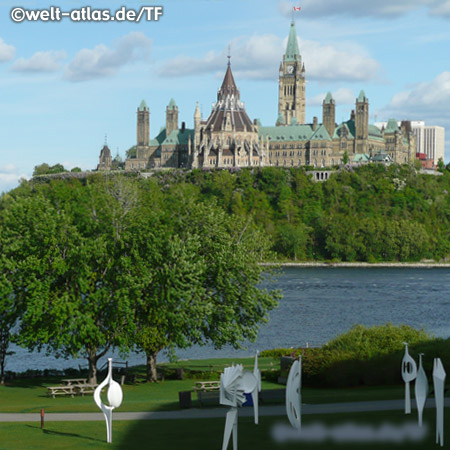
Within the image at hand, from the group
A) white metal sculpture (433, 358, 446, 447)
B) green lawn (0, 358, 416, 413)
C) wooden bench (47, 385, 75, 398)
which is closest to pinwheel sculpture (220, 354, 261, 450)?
white metal sculpture (433, 358, 446, 447)

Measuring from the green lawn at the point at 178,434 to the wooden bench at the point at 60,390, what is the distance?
8.17m

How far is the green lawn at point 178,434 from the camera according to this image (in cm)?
2477

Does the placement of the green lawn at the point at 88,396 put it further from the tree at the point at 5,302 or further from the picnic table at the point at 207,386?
the tree at the point at 5,302

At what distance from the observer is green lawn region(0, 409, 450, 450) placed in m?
24.8

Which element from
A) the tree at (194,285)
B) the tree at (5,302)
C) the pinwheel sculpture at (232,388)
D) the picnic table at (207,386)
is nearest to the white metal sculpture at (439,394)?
the pinwheel sculpture at (232,388)

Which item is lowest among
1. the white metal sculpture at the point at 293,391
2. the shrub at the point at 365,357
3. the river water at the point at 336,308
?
the river water at the point at 336,308

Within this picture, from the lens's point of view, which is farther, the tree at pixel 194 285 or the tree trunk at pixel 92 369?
the tree at pixel 194 285

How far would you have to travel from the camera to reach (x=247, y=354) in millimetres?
57219

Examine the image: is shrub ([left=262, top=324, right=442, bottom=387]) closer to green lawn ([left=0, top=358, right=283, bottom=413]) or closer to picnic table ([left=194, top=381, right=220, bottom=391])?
green lawn ([left=0, top=358, right=283, bottom=413])

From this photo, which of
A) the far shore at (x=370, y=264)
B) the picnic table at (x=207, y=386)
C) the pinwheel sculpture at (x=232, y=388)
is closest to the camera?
the pinwheel sculpture at (x=232, y=388)

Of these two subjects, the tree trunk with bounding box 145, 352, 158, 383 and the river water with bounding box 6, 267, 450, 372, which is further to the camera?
the river water with bounding box 6, 267, 450, 372

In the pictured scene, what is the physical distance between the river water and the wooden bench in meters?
12.1

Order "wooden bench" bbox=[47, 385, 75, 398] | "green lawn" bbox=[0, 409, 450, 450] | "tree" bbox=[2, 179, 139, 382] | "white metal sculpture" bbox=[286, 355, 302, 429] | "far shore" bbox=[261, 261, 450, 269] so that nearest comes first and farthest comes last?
"white metal sculpture" bbox=[286, 355, 302, 429] < "green lawn" bbox=[0, 409, 450, 450] < "wooden bench" bbox=[47, 385, 75, 398] < "tree" bbox=[2, 179, 139, 382] < "far shore" bbox=[261, 261, 450, 269]

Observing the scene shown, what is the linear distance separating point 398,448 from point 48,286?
20.6 m
